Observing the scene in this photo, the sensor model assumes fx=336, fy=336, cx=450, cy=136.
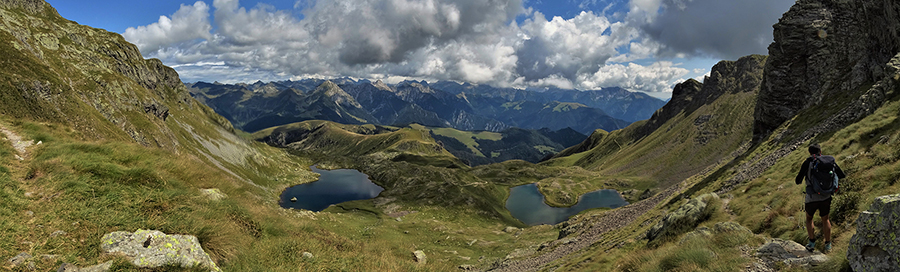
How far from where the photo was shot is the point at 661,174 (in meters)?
196

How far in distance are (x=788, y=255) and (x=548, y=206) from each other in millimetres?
170187

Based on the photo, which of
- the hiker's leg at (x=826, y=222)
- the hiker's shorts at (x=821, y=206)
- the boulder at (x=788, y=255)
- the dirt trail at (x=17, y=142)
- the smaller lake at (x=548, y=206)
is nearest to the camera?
the boulder at (x=788, y=255)

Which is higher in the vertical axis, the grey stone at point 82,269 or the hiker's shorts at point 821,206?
the hiker's shorts at point 821,206

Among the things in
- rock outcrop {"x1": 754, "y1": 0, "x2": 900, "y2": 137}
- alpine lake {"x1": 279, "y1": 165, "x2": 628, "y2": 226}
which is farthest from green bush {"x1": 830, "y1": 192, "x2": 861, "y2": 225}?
alpine lake {"x1": 279, "y1": 165, "x2": 628, "y2": 226}

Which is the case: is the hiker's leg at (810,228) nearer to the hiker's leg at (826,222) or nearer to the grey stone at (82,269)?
the hiker's leg at (826,222)

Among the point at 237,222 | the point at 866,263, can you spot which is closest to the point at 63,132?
the point at 237,222

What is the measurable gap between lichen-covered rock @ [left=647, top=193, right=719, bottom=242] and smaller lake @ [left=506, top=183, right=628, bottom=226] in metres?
124

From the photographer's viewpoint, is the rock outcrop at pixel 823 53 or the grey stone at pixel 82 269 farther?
the rock outcrop at pixel 823 53

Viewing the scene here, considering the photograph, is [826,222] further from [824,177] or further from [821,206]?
[824,177]

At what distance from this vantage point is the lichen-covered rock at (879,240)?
8891 mm

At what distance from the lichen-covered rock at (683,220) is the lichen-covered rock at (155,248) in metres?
26.7

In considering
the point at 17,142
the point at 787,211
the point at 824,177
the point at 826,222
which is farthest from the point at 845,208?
the point at 17,142

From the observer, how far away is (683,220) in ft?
80.3

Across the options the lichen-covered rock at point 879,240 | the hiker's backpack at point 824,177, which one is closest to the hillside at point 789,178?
the lichen-covered rock at point 879,240
